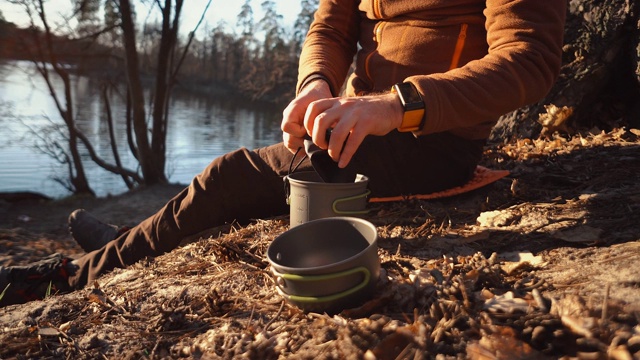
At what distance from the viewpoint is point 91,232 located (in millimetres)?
3215

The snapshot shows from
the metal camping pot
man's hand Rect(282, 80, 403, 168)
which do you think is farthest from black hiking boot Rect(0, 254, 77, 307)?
man's hand Rect(282, 80, 403, 168)

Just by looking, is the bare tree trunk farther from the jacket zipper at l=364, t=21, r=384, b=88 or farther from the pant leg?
the jacket zipper at l=364, t=21, r=384, b=88

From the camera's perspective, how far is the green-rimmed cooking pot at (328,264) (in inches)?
55.1

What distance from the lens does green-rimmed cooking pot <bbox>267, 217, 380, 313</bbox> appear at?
55.1 inches

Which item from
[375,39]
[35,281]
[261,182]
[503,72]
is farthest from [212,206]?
[503,72]

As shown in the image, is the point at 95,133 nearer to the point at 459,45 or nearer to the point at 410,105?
the point at 459,45

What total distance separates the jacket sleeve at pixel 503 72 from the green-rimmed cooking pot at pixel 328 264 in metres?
0.47

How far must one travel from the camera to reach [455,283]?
4.80ft

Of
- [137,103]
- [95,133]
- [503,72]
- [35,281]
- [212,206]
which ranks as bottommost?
[95,133]

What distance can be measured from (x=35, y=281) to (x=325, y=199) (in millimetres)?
1673

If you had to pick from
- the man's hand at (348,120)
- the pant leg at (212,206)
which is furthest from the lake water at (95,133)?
the man's hand at (348,120)

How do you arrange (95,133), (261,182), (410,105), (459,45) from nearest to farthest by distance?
(410,105), (459,45), (261,182), (95,133)

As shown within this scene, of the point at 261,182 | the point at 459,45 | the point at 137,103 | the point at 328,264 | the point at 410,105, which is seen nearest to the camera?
the point at 328,264

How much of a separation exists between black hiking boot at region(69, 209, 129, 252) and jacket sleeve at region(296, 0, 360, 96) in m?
1.54
